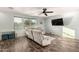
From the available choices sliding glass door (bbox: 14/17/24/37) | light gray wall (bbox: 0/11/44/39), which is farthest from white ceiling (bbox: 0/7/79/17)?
sliding glass door (bbox: 14/17/24/37)

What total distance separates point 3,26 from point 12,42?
42cm

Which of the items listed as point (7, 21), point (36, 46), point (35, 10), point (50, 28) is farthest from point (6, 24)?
point (50, 28)

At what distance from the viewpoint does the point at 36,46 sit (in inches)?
72.7

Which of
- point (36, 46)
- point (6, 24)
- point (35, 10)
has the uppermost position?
point (35, 10)

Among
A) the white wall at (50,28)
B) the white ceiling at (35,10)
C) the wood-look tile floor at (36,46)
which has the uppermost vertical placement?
the white ceiling at (35,10)

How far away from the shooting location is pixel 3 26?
1.84 meters

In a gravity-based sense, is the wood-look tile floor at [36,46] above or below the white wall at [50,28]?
below

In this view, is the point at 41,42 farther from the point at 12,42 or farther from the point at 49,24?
the point at 12,42

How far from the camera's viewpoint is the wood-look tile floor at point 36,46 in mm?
1812

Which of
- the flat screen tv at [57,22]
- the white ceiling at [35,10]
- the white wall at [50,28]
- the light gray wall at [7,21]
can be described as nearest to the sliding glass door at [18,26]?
the light gray wall at [7,21]

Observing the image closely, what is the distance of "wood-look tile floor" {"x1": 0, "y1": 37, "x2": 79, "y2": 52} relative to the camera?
71.3 inches

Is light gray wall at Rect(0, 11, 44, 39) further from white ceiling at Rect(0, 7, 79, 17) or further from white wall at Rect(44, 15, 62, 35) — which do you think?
white wall at Rect(44, 15, 62, 35)

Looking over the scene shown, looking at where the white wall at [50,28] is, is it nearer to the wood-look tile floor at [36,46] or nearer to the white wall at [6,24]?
the wood-look tile floor at [36,46]

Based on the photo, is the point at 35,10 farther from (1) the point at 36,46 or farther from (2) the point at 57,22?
(1) the point at 36,46
